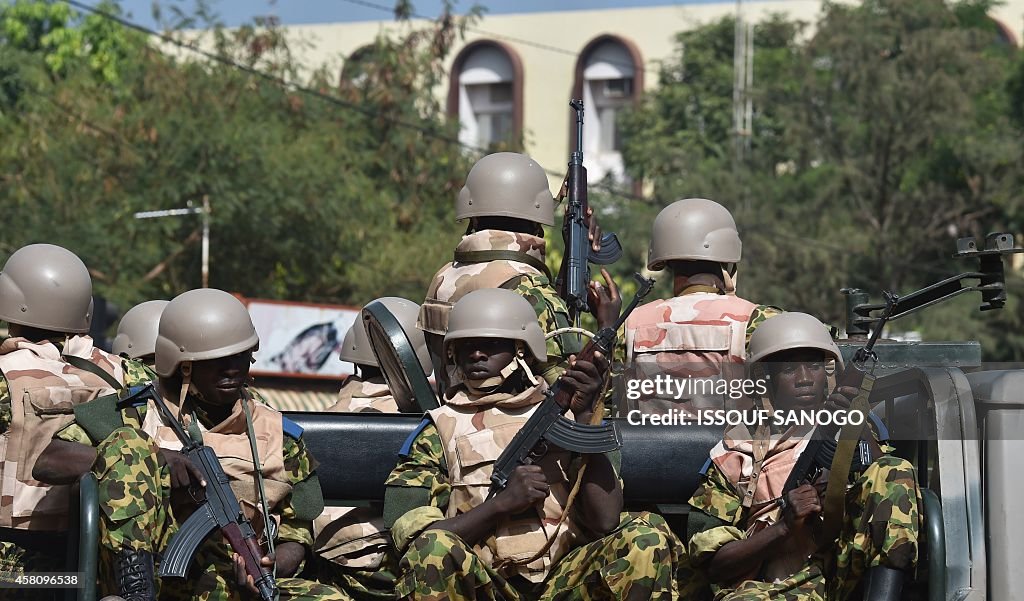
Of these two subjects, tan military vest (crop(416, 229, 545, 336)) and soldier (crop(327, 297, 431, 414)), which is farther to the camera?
soldier (crop(327, 297, 431, 414))

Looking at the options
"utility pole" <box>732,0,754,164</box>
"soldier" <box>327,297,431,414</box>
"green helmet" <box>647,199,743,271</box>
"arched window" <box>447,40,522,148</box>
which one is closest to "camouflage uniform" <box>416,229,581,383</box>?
"soldier" <box>327,297,431,414</box>

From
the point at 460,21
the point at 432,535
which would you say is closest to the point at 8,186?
the point at 460,21

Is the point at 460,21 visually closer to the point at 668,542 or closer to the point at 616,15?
the point at 616,15

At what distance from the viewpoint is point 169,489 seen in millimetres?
5469

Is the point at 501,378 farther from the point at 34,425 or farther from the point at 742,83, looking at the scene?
the point at 742,83

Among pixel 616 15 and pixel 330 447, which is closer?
pixel 330 447

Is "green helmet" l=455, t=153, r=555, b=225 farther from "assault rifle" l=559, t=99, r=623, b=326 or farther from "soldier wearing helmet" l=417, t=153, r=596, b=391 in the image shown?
"assault rifle" l=559, t=99, r=623, b=326

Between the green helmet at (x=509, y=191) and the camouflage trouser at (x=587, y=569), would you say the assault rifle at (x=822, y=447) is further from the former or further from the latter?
the green helmet at (x=509, y=191)

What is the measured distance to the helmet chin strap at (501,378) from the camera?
5777 millimetres

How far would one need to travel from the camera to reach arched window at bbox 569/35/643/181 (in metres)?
47.6

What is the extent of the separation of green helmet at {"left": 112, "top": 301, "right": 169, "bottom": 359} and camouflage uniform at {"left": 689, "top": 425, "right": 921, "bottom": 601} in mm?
3421

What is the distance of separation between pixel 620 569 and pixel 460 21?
25.5 meters

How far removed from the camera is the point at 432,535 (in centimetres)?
536

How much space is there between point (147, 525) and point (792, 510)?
2.13m
